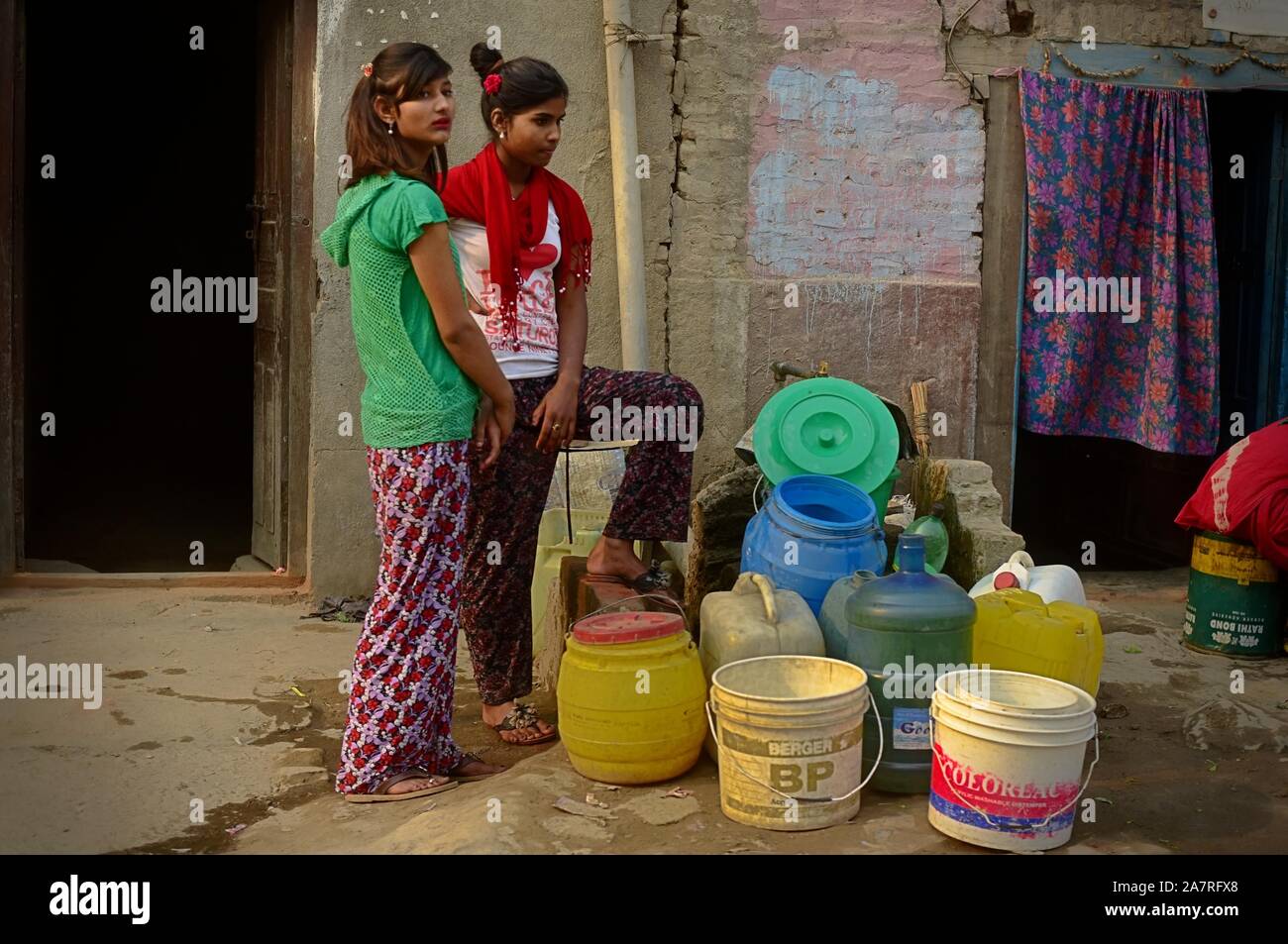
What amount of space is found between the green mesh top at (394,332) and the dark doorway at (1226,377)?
4.12 metres

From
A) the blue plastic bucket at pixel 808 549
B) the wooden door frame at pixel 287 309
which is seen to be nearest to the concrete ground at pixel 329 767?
the wooden door frame at pixel 287 309

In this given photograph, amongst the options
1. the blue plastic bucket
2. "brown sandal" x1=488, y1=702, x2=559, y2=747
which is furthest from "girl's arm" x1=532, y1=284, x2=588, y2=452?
"brown sandal" x1=488, y1=702, x2=559, y2=747

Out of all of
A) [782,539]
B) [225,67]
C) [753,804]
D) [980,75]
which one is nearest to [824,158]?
[980,75]

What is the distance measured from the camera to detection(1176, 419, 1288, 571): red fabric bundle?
586cm

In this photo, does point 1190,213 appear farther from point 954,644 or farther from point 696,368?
point 954,644

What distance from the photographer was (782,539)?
15.0ft

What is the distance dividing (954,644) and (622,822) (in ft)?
3.48

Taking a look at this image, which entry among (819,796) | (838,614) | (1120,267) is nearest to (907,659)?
(838,614)

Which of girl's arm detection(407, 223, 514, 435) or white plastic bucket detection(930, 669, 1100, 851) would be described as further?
girl's arm detection(407, 223, 514, 435)

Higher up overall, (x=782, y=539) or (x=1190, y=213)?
(x=1190, y=213)

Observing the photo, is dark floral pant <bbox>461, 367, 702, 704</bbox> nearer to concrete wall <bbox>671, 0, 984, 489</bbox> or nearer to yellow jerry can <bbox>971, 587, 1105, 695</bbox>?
yellow jerry can <bbox>971, 587, 1105, 695</bbox>

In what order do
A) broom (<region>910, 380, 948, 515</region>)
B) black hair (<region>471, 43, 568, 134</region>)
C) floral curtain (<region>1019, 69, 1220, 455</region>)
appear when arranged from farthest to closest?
1. floral curtain (<region>1019, 69, 1220, 455</region>)
2. broom (<region>910, 380, 948, 515</region>)
3. black hair (<region>471, 43, 568, 134</region>)

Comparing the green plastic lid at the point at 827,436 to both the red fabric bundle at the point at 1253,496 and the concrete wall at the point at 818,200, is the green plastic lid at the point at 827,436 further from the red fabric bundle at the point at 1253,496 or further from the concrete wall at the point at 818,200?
the red fabric bundle at the point at 1253,496

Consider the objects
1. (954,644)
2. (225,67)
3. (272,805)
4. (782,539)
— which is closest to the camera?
(954,644)
